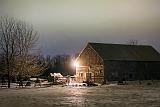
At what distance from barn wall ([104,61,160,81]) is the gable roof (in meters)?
1.17

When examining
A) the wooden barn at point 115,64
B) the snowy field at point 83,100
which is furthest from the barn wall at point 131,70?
the snowy field at point 83,100

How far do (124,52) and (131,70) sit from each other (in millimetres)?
5115

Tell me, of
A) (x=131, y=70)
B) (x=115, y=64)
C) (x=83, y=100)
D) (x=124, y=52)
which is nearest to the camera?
(x=83, y=100)

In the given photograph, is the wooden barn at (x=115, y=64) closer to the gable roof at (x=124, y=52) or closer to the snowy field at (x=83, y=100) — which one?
the gable roof at (x=124, y=52)

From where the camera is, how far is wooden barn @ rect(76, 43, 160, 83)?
2783 inches

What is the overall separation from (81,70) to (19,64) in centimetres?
1927

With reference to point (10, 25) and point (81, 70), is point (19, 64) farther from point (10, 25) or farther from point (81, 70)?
point (81, 70)

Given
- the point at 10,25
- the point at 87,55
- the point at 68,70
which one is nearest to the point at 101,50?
the point at 87,55

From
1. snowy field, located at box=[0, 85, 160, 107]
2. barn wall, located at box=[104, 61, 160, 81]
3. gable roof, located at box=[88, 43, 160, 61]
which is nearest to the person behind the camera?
snowy field, located at box=[0, 85, 160, 107]

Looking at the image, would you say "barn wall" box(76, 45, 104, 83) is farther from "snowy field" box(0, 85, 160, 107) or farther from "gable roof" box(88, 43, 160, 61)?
"snowy field" box(0, 85, 160, 107)

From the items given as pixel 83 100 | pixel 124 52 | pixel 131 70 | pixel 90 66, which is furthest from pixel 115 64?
pixel 83 100

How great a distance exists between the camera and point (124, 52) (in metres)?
76.6

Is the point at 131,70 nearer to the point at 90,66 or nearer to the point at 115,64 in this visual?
the point at 115,64

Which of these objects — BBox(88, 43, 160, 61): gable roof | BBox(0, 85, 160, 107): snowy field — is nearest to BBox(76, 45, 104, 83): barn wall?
BBox(88, 43, 160, 61): gable roof
